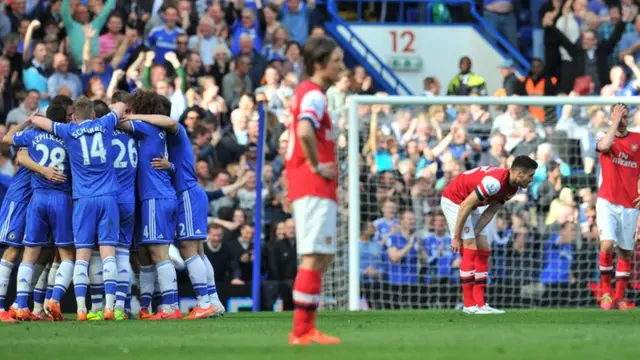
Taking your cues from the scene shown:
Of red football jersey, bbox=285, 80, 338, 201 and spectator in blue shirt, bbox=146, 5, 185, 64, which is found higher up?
spectator in blue shirt, bbox=146, 5, 185, 64

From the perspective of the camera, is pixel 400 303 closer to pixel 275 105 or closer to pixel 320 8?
pixel 275 105

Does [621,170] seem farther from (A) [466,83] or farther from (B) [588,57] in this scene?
(B) [588,57]

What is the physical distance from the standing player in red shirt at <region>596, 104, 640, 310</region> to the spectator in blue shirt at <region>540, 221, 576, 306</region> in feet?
10.4

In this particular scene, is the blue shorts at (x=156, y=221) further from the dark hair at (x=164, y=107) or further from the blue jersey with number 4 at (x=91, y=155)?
the dark hair at (x=164, y=107)

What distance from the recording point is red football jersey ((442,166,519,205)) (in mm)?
14250

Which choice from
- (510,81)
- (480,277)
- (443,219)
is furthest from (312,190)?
(510,81)

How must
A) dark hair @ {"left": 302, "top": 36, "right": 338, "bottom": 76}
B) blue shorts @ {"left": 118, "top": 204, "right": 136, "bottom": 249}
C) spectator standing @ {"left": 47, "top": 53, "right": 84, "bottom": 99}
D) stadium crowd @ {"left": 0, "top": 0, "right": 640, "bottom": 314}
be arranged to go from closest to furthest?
dark hair @ {"left": 302, "top": 36, "right": 338, "bottom": 76} → blue shorts @ {"left": 118, "top": 204, "right": 136, "bottom": 249} → stadium crowd @ {"left": 0, "top": 0, "right": 640, "bottom": 314} → spectator standing @ {"left": 47, "top": 53, "right": 84, "bottom": 99}

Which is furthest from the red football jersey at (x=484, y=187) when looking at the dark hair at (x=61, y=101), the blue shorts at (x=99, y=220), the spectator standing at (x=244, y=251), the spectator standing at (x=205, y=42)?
the spectator standing at (x=205, y=42)

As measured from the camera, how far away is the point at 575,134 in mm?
20500

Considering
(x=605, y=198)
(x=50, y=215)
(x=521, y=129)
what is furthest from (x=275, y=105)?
(x=50, y=215)

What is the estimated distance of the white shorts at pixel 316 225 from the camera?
31.4ft

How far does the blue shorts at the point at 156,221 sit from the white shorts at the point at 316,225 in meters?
4.39

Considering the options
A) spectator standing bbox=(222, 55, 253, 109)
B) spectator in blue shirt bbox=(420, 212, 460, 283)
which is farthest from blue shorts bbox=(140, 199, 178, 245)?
spectator standing bbox=(222, 55, 253, 109)

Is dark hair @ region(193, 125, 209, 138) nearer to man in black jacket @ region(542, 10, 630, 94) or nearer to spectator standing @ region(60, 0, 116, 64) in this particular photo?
spectator standing @ region(60, 0, 116, 64)
